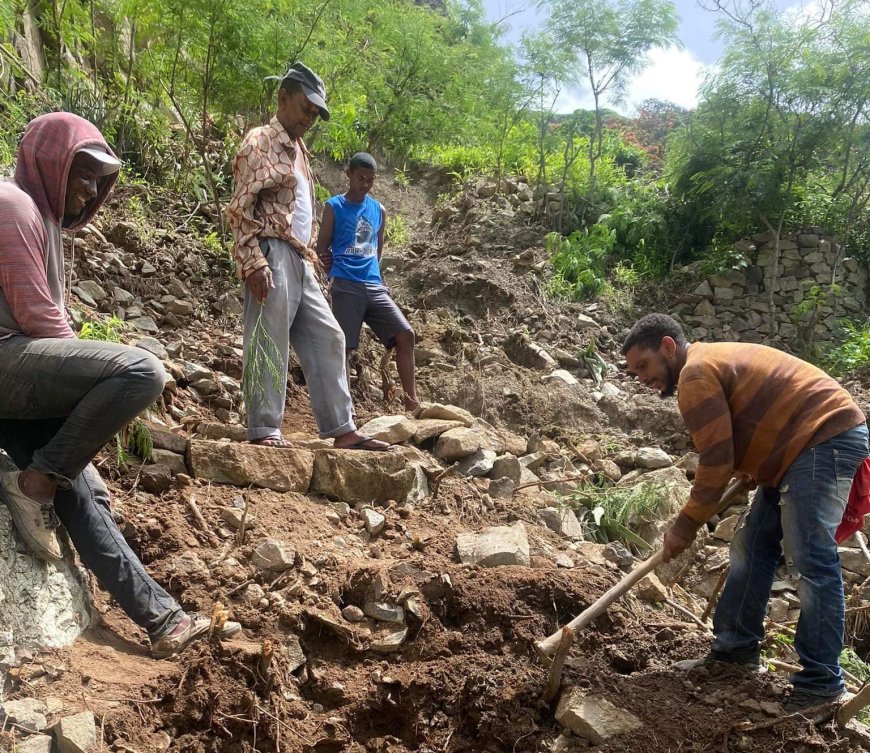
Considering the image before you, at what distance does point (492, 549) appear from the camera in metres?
3.64

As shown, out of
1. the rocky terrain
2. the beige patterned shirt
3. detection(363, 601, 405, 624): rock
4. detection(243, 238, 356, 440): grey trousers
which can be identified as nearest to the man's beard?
the rocky terrain

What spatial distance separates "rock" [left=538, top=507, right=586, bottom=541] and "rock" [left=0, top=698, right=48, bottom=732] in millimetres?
2749

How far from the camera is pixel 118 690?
2658 millimetres

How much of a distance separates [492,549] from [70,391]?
1.91 m

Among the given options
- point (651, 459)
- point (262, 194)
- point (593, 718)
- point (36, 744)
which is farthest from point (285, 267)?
point (651, 459)

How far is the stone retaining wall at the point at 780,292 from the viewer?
9.40m

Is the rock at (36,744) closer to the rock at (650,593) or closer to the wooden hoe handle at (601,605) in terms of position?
the wooden hoe handle at (601,605)

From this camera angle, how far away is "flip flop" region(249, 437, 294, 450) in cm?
399

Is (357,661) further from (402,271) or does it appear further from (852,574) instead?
(402,271)

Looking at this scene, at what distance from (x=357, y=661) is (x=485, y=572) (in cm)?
67

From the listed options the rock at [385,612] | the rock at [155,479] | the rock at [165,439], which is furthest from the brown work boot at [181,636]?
the rock at [165,439]

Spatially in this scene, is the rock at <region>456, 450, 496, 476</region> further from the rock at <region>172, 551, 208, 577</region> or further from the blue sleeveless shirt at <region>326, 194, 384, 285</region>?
the rock at <region>172, 551, 208, 577</region>

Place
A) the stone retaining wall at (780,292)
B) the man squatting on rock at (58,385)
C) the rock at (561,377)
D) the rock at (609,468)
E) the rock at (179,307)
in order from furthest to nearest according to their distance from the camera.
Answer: the stone retaining wall at (780,292) < the rock at (561,377) < the rock at (179,307) < the rock at (609,468) < the man squatting on rock at (58,385)

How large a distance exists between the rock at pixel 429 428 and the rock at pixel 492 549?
1.18m
